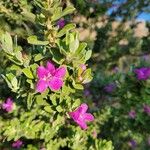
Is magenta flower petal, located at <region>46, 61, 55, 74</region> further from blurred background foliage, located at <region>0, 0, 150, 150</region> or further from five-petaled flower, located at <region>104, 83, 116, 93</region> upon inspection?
five-petaled flower, located at <region>104, 83, 116, 93</region>

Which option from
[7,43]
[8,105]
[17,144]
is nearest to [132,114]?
[17,144]

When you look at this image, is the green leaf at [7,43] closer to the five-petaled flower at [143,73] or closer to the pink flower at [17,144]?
the pink flower at [17,144]

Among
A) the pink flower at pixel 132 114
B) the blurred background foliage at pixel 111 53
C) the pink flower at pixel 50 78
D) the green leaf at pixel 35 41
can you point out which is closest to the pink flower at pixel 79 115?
the pink flower at pixel 50 78

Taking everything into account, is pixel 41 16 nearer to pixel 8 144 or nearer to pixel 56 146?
pixel 56 146

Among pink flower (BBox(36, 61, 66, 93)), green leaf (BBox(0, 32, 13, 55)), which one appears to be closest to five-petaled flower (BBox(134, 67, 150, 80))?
pink flower (BBox(36, 61, 66, 93))

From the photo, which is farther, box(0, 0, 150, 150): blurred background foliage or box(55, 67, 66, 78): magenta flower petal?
box(0, 0, 150, 150): blurred background foliage

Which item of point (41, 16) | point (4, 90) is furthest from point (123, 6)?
point (41, 16)

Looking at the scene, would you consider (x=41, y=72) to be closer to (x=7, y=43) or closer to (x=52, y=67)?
(x=52, y=67)
